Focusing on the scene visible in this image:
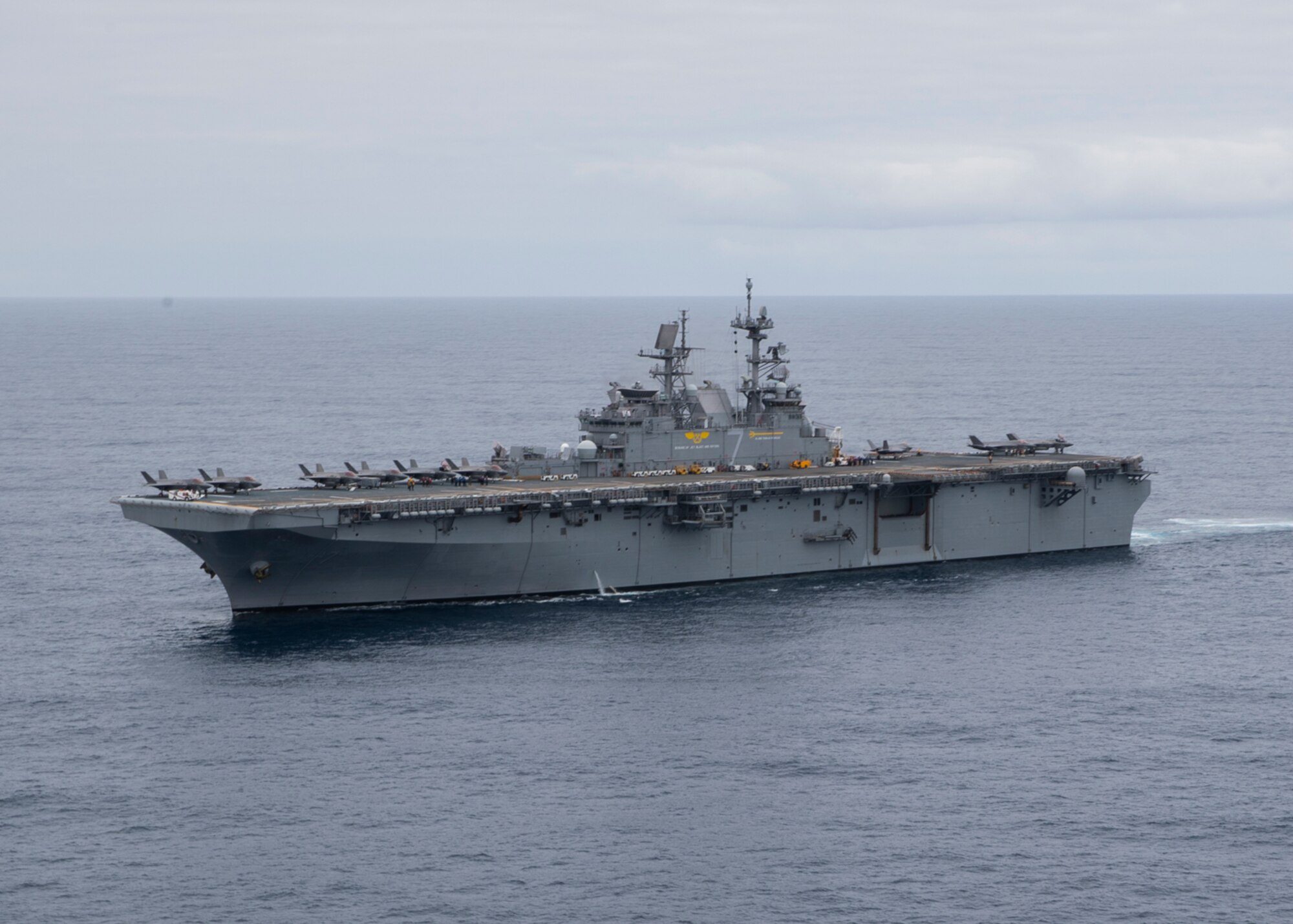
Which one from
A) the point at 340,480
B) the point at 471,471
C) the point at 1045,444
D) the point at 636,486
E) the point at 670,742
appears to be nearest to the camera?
the point at 670,742

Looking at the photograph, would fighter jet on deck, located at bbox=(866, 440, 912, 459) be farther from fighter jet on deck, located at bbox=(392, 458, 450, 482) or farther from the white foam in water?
fighter jet on deck, located at bbox=(392, 458, 450, 482)

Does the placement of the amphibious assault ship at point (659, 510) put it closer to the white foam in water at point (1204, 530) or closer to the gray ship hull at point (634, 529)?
the gray ship hull at point (634, 529)

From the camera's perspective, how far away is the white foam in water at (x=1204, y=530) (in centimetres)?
5550

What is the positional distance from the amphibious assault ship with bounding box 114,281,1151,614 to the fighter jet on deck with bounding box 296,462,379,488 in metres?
0.05

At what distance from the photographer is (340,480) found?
47.2 metres

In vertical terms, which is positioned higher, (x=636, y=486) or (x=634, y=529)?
(x=636, y=486)

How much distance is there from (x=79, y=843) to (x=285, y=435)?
5241cm

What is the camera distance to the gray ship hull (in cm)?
4222

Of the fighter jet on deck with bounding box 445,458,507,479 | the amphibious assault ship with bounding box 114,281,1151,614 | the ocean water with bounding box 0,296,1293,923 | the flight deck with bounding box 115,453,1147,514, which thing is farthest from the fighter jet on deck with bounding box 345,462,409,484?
the ocean water with bounding box 0,296,1293,923

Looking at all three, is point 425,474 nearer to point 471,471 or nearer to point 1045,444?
point 471,471

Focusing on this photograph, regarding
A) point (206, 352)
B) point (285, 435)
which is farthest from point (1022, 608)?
point (206, 352)

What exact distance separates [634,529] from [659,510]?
92cm

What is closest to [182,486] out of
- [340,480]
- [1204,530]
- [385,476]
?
[340,480]

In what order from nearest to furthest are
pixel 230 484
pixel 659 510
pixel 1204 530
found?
1. pixel 230 484
2. pixel 659 510
3. pixel 1204 530
